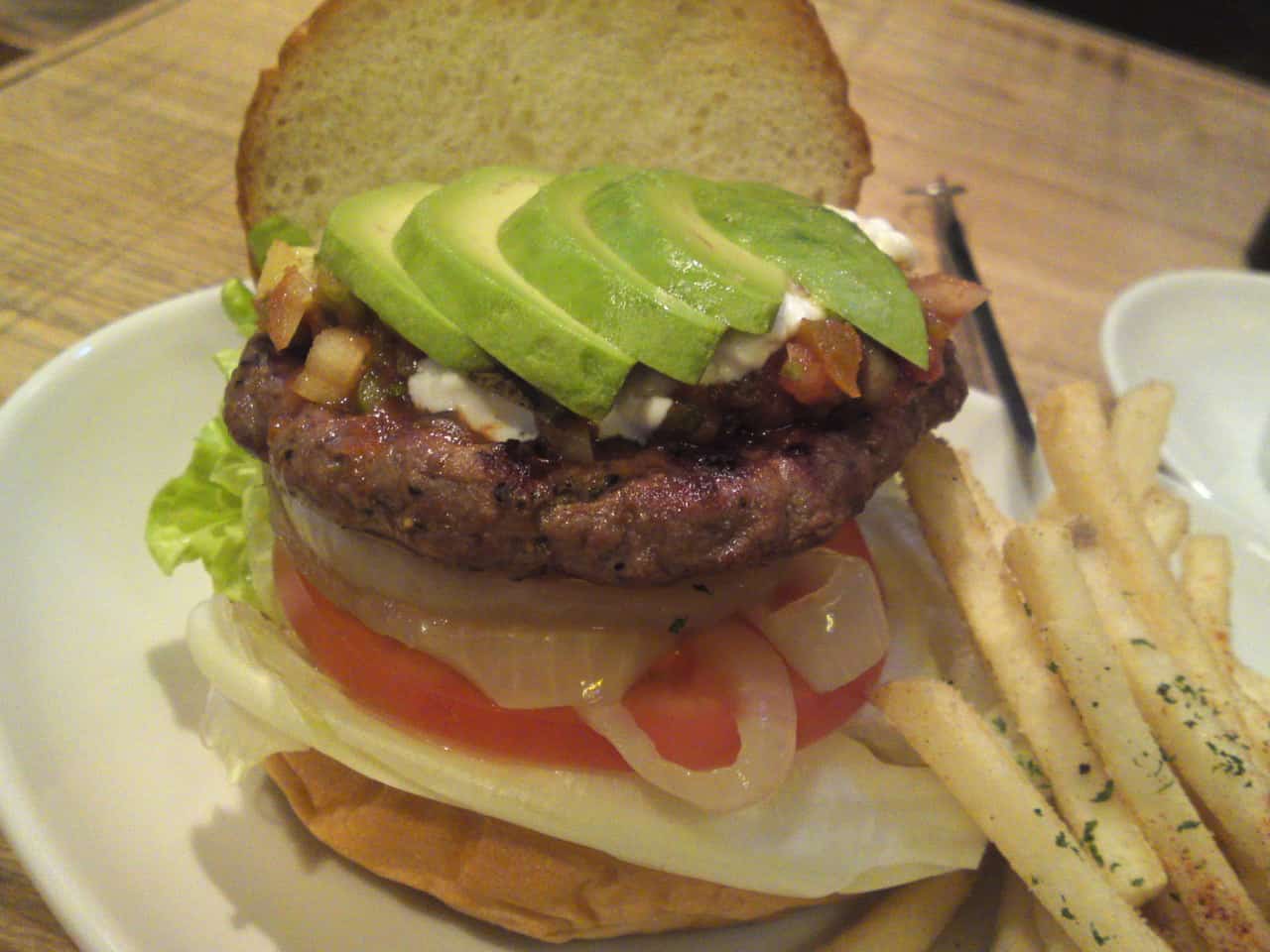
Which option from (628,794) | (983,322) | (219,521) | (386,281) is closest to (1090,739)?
(628,794)

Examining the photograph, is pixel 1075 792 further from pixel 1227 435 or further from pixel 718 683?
pixel 1227 435

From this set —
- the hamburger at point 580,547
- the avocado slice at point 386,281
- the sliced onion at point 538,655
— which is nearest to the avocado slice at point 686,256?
the hamburger at point 580,547

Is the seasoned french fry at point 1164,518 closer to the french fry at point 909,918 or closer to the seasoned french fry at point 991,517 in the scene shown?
the seasoned french fry at point 991,517

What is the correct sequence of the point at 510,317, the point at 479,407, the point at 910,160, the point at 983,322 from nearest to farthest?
the point at 510,317, the point at 479,407, the point at 983,322, the point at 910,160

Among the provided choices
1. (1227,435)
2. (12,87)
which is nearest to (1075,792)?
(1227,435)

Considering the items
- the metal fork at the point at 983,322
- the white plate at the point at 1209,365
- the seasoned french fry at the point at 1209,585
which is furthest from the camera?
the white plate at the point at 1209,365

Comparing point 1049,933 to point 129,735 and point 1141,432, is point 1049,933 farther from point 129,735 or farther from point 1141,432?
point 129,735
